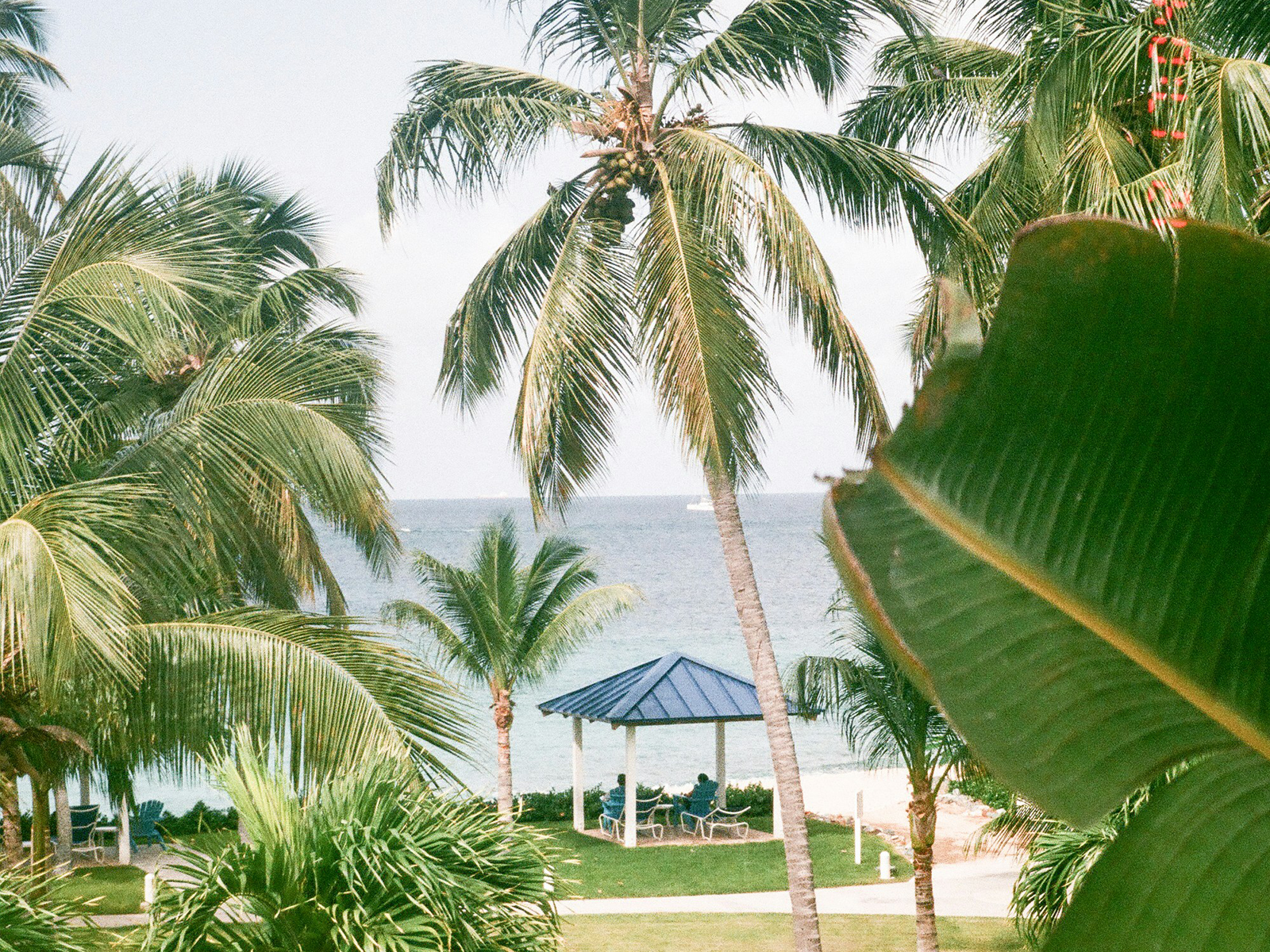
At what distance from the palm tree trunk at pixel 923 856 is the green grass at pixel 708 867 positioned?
5.58m

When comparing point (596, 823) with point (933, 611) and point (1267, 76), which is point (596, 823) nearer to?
point (1267, 76)

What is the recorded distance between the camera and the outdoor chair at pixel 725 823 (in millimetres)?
20656

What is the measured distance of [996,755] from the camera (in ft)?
3.31

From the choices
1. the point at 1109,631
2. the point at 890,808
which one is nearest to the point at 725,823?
the point at 890,808

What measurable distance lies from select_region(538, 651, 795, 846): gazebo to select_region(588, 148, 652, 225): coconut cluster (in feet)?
37.6

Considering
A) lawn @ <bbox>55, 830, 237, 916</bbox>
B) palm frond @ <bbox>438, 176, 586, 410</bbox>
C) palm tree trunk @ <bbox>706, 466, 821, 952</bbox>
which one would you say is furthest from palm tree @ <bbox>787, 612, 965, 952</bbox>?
lawn @ <bbox>55, 830, 237, 916</bbox>

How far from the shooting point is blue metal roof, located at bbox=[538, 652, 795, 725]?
20.7 meters

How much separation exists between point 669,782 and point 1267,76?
31.5 metres

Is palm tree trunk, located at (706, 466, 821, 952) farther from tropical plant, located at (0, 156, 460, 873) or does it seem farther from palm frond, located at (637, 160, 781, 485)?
tropical plant, located at (0, 156, 460, 873)

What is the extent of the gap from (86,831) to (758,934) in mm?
12704

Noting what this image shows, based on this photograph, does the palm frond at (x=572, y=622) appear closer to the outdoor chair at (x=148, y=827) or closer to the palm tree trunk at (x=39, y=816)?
the outdoor chair at (x=148, y=827)

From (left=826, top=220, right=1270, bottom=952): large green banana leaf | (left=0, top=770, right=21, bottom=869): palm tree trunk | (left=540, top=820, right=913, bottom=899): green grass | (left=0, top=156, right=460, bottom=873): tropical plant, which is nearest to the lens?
(left=826, top=220, right=1270, bottom=952): large green banana leaf

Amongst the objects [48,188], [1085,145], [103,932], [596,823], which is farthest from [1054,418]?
[596,823]

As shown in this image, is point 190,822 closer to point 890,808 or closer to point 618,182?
point 890,808
